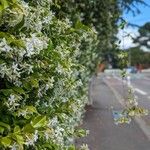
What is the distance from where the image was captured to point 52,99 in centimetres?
452

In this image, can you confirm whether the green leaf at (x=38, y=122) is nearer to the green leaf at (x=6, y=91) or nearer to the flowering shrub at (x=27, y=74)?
the flowering shrub at (x=27, y=74)

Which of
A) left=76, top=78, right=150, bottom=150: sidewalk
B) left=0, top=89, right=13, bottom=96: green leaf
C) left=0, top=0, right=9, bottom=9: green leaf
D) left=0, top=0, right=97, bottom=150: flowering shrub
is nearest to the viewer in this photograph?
left=0, top=0, right=9, bottom=9: green leaf

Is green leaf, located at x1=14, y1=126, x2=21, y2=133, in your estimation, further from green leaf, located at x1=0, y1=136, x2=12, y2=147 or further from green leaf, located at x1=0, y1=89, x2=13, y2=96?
green leaf, located at x1=0, y1=89, x2=13, y2=96

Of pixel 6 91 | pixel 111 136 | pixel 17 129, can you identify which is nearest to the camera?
pixel 17 129

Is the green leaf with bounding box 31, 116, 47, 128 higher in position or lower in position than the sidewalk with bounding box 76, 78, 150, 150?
higher

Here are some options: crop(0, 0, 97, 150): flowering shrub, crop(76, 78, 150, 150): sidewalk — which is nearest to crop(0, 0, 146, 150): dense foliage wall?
crop(0, 0, 97, 150): flowering shrub

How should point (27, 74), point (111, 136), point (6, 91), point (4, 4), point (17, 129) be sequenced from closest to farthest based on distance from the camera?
point (4, 4) < point (17, 129) < point (6, 91) < point (27, 74) < point (111, 136)

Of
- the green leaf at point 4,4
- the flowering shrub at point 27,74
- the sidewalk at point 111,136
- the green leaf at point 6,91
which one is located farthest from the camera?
the sidewalk at point 111,136

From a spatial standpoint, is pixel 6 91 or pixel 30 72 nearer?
pixel 6 91

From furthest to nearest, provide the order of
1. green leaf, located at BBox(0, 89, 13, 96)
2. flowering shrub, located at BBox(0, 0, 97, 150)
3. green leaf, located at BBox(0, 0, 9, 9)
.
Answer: green leaf, located at BBox(0, 89, 13, 96) < flowering shrub, located at BBox(0, 0, 97, 150) < green leaf, located at BBox(0, 0, 9, 9)

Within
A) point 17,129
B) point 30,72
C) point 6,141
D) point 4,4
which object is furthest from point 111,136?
point 4,4

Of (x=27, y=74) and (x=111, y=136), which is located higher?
(x=27, y=74)

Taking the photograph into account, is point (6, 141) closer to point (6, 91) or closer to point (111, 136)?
point (6, 91)

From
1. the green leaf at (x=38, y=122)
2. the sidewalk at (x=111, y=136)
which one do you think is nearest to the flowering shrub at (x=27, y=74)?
the green leaf at (x=38, y=122)
